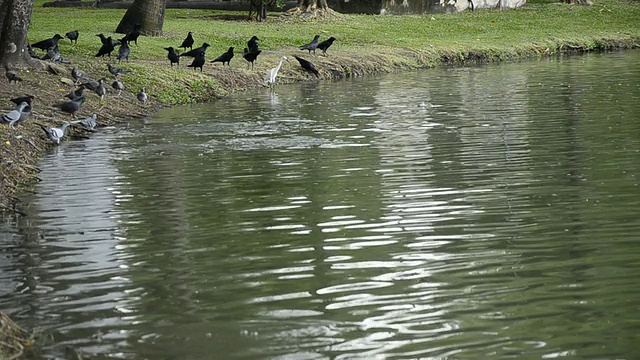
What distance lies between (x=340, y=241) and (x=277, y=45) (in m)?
22.1

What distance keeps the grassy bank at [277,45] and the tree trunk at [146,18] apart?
0.38m

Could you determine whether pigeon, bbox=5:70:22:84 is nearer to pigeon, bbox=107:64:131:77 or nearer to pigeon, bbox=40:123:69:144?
pigeon, bbox=107:64:131:77

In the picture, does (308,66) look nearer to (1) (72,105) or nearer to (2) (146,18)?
(2) (146,18)

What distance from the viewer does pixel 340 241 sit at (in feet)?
34.0

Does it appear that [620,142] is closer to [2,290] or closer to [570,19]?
[2,290]

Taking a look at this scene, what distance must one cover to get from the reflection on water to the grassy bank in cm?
178

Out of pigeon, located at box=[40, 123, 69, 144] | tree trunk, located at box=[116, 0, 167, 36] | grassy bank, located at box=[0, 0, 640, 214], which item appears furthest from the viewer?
tree trunk, located at box=[116, 0, 167, 36]

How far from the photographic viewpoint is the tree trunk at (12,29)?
71.1ft

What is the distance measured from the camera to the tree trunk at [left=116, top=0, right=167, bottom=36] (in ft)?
106

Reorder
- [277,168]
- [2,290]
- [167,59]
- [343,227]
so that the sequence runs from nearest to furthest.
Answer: [2,290] → [343,227] → [277,168] → [167,59]

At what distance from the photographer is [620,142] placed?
51.5 feet

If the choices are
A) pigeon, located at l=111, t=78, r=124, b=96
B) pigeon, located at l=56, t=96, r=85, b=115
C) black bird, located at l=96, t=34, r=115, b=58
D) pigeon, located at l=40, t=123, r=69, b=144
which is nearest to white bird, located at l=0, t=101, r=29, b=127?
pigeon, located at l=40, t=123, r=69, b=144

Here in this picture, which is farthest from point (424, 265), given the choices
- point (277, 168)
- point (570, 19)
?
point (570, 19)

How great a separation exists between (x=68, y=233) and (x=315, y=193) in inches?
110
